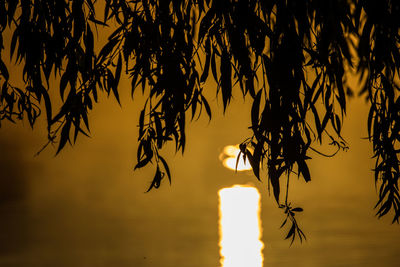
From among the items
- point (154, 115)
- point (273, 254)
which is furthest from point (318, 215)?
point (154, 115)

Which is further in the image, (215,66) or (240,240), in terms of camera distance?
(240,240)

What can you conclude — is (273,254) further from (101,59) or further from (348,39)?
(348,39)

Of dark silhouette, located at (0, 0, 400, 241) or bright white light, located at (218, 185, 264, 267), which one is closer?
dark silhouette, located at (0, 0, 400, 241)

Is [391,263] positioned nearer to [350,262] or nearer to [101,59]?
[350,262]

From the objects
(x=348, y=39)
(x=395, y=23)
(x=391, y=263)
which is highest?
(x=395, y=23)

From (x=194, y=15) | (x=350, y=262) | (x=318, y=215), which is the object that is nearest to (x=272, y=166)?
(x=194, y=15)

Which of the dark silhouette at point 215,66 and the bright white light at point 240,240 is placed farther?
the bright white light at point 240,240

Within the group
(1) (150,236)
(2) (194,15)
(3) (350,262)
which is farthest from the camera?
(1) (150,236)

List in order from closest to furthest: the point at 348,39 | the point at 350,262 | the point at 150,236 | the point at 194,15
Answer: the point at 348,39
the point at 194,15
the point at 350,262
the point at 150,236

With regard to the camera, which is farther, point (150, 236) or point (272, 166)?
point (150, 236)

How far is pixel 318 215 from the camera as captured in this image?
1270 centimetres

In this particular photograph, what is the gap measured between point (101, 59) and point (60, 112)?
290 millimetres

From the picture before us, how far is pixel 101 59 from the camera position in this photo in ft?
8.49

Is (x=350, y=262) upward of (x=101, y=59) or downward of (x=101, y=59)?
downward
